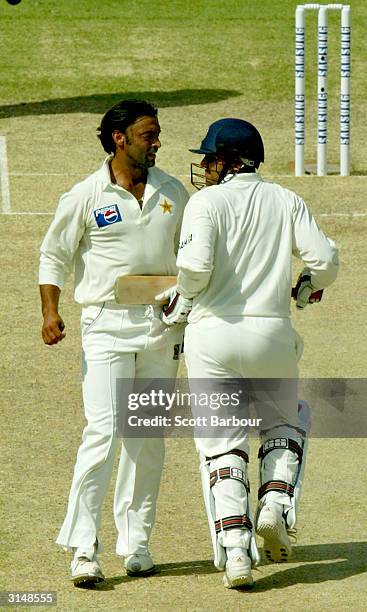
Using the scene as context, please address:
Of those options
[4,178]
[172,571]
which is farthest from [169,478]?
[4,178]

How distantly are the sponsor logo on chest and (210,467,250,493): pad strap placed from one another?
1253 mm

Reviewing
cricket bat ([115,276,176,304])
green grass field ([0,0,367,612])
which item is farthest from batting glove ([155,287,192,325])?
green grass field ([0,0,367,612])

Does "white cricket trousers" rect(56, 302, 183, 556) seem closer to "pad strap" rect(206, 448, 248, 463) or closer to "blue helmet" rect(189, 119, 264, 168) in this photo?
"pad strap" rect(206, 448, 248, 463)

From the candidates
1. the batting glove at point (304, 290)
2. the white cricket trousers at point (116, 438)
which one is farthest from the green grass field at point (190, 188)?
the batting glove at point (304, 290)

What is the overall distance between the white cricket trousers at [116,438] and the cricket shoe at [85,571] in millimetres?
59

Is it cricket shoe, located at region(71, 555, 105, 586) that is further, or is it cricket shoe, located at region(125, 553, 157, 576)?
cricket shoe, located at region(125, 553, 157, 576)

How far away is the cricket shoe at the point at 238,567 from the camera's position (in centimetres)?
657

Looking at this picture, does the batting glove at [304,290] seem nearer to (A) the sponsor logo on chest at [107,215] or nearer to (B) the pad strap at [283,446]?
(B) the pad strap at [283,446]

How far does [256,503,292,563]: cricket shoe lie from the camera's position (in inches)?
258

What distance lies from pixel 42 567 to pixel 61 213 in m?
1.69

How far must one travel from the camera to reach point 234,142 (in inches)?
266

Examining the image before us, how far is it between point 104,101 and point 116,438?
13.7 metres

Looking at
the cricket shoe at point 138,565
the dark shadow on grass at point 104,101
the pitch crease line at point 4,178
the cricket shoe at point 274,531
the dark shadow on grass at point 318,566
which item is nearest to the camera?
the cricket shoe at point 274,531

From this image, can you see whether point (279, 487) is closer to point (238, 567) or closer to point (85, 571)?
point (238, 567)
